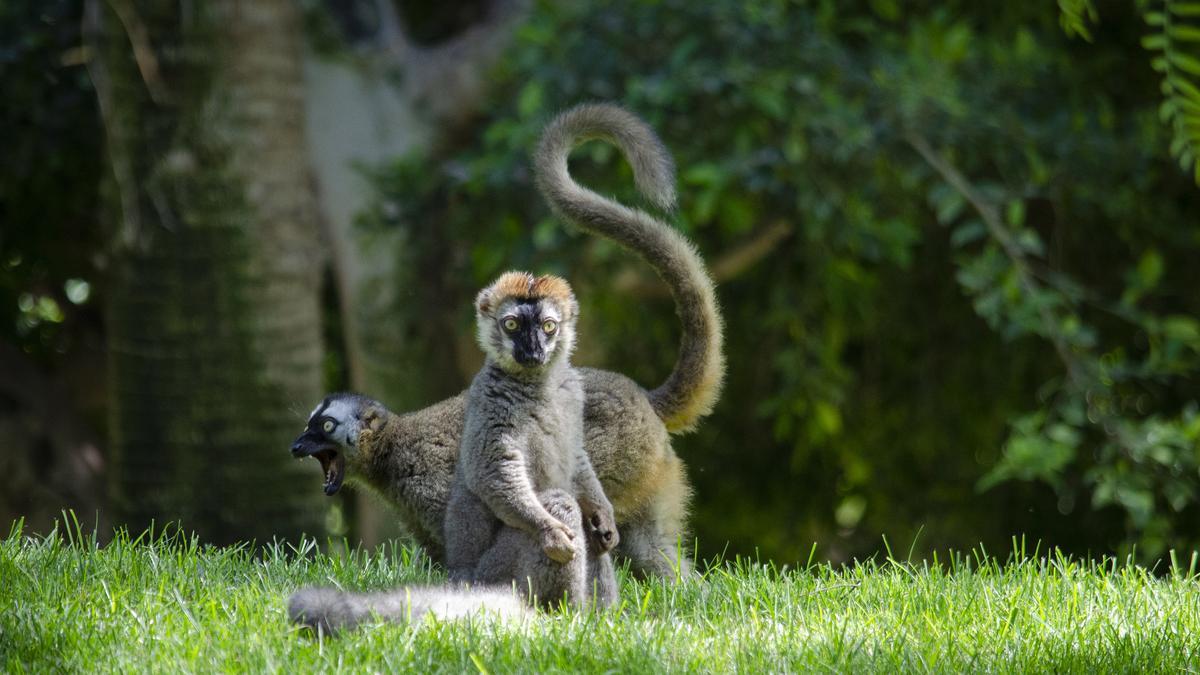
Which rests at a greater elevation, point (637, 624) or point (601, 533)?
point (601, 533)

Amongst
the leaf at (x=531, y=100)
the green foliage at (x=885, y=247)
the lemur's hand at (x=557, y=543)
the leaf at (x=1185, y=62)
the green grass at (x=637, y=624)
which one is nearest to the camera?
the leaf at (x=1185, y=62)

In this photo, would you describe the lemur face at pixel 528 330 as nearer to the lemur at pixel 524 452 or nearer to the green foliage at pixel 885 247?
the lemur at pixel 524 452

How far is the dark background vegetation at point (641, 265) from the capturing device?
690cm

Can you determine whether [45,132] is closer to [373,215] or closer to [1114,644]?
[373,215]

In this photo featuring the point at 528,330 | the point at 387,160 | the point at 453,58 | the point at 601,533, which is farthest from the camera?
the point at 453,58

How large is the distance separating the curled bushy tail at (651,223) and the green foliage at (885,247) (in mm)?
913

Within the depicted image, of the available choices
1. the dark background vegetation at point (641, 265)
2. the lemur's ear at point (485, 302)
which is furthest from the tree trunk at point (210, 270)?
the lemur's ear at point (485, 302)

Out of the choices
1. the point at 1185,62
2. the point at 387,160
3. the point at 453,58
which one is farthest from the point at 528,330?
the point at 453,58

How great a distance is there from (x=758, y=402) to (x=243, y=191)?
12.4ft

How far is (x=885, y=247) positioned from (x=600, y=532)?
350 centimetres

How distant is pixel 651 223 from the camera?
4.69m

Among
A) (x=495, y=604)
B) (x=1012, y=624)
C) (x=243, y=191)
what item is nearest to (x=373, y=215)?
(x=243, y=191)

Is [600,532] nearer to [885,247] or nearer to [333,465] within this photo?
[333,465]

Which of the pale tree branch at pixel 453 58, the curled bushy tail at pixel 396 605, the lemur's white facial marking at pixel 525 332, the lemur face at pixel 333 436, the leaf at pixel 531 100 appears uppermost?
the pale tree branch at pixel 453 58
